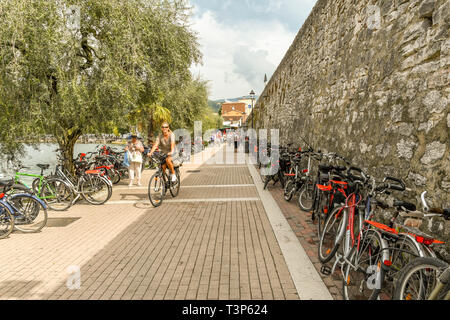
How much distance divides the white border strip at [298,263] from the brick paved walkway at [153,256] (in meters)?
0.08

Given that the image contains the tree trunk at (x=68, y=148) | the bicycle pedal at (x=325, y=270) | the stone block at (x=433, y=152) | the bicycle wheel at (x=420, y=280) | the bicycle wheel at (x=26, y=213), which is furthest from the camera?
the tree trunk at (x=68, y=148)

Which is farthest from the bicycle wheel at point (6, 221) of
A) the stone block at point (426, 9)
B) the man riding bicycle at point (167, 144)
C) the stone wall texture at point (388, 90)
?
the stone block at point (426, 9)

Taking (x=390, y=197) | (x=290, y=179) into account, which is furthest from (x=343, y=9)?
(x=390, y=197)

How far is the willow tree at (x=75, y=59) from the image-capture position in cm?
518

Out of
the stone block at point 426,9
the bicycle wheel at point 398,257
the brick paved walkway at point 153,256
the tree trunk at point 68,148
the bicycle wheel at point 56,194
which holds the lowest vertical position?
the brick paved walkway at point 153,256

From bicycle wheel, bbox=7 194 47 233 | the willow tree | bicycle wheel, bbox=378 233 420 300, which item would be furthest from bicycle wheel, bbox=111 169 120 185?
bicycle wheel, bbox=378 233 420 300

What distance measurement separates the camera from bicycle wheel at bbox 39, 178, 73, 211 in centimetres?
586

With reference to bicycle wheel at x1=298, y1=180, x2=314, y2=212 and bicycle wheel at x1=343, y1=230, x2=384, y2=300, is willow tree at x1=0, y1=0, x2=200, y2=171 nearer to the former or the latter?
bicycle wheel at x1=298, y1=180, x2=314, y2=212

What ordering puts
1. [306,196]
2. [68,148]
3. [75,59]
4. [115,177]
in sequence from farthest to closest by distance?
[115,177]
[68,148]
[306,196]
[75,59]

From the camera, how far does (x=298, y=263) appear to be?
340cm

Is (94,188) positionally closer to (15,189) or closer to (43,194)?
(43,194)

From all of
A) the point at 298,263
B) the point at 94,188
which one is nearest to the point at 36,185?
the point at 94,188

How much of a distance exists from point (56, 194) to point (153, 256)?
3.63 meters

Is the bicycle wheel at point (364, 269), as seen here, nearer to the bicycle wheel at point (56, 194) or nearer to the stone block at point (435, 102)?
the stone block at point (435, 102)
